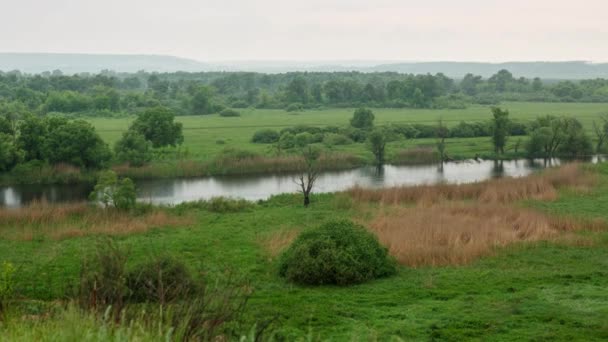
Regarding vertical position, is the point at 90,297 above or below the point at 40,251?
above

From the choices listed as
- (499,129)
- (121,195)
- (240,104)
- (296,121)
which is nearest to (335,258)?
(121,195)

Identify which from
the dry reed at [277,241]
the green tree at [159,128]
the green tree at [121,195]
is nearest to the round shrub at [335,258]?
the dry reed at [277,241]

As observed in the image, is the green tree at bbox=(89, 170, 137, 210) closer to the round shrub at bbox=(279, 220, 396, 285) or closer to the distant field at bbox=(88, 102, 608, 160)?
the round shrub at bbox=(279, 220, 396, 285)

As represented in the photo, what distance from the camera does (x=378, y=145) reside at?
48.6 metres

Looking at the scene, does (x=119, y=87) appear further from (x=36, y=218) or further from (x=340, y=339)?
(x=340, y=339)

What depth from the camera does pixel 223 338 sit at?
29.1 ft

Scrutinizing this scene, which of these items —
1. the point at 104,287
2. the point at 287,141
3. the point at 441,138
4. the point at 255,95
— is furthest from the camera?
the point at 255,95

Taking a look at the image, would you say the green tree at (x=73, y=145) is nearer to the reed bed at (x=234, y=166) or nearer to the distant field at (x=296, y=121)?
the reed bed at (x=234, y=166)

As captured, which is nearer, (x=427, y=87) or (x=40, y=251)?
(x=40, y=251)

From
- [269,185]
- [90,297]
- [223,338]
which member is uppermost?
[90,297]

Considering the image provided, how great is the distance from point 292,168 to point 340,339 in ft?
113

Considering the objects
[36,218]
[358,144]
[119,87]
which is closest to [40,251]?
[36,218]

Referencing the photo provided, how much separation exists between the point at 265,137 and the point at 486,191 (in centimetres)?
3026

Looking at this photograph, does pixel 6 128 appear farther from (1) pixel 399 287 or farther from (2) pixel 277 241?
(1) pixel 399 287
